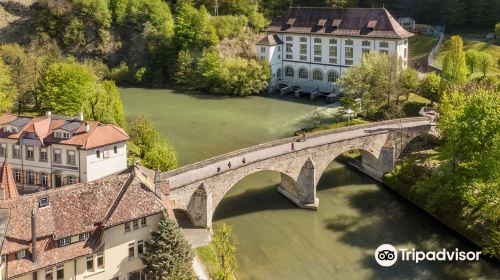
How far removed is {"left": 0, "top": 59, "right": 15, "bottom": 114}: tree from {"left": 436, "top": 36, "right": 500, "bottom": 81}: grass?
2355 inches

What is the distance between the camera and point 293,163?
47.4 metres

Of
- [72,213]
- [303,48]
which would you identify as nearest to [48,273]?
[72,213]

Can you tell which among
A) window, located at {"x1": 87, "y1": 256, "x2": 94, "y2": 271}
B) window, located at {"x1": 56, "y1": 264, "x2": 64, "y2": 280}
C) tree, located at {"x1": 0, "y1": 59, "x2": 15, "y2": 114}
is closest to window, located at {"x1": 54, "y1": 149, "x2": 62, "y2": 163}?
window, located at {"x1": 87, "y1": 256, "x2": 94, "y2": 271}

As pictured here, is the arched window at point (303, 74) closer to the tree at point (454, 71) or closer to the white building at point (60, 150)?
the tree at point (454, 71)

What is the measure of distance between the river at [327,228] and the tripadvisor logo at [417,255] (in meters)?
0.51

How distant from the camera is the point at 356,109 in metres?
67.5

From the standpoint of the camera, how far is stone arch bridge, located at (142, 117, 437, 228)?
41.1 metres

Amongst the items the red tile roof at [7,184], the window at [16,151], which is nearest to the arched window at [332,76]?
the window at [16,151]

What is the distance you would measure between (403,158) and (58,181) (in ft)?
110

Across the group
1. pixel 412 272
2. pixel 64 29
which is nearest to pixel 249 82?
pixel 64 29

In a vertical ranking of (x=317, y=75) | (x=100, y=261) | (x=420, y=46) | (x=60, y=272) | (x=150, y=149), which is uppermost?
(x=420, y=46)

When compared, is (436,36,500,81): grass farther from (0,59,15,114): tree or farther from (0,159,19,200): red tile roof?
(0,159,19,200): red tile roof

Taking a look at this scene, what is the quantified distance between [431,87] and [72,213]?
171ft

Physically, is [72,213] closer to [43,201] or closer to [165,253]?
[43,201]
